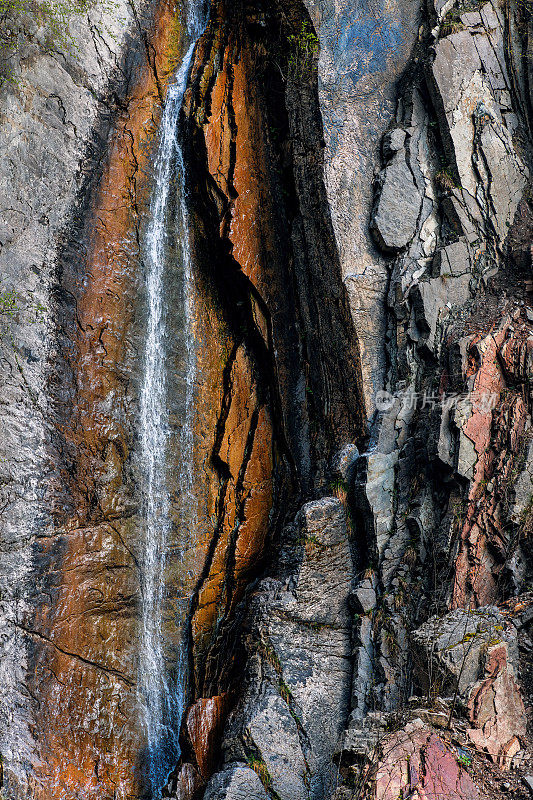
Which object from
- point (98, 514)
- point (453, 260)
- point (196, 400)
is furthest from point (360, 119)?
point (98, 514)

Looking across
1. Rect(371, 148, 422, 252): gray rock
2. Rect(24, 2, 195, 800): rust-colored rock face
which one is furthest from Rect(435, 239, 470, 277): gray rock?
Rect(24, 2, 195, 800): rust-colored rock face

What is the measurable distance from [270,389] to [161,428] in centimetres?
175

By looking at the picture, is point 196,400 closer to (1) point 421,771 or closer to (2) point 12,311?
(2) point 12,311

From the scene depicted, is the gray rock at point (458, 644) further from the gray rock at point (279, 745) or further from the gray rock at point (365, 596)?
the gray rock at point (279, 745)

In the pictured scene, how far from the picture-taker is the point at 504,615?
745cm

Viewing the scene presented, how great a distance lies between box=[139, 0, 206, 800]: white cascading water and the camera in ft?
30.4

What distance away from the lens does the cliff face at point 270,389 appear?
789cm

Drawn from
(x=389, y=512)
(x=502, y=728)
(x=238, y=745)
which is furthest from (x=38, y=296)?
(x=502, y=728)

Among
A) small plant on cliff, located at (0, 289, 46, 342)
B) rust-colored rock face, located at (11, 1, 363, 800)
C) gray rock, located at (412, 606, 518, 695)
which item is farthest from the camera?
small plant on cliff, located at (0, 289, 46, 342)

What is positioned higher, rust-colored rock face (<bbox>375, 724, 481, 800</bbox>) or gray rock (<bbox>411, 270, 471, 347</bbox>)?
gray rock (<bbox>411, 270, 471, 347</bbox>)

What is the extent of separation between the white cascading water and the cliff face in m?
0.09

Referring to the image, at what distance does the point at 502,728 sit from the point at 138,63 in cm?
1077

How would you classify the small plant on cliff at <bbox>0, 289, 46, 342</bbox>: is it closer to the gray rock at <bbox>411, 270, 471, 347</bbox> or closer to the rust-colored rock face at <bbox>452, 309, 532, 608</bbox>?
the gray rock at <bbox>411, 270, 471, 347</bbox>

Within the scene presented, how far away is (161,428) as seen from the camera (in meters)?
10.3
